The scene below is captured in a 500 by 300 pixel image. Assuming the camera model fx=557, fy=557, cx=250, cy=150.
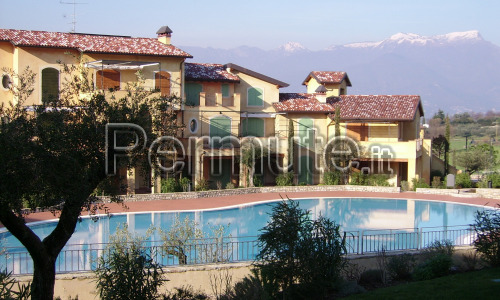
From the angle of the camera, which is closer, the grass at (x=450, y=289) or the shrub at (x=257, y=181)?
the grass at (x=450, y=289)

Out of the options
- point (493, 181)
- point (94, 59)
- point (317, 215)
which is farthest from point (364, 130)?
point (94, 59)

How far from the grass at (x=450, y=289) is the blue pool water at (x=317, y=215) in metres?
7.89

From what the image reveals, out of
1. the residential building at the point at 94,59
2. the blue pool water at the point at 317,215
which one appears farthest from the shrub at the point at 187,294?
the residential building at the point at 94,59

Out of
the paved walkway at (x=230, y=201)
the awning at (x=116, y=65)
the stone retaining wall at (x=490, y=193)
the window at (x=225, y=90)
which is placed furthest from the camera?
the window at (x=225, y=90)

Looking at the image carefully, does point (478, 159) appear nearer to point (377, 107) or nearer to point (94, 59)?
point (377, 107)

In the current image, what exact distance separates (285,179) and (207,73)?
817 centimetres

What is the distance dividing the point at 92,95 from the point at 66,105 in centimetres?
59

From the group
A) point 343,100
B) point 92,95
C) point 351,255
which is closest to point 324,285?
point 351,255

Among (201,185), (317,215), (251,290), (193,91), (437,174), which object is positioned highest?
(193,91)

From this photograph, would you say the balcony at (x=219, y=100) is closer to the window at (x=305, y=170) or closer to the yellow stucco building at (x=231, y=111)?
the yellow stucco building at (x=231, y=111)

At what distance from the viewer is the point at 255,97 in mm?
35688

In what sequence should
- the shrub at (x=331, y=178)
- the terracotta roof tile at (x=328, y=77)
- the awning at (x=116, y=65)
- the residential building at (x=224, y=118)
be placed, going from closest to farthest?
1. the awning at (x=116, y=65)
2. the residential building at (x=224, y=118)
3. the shrub at (x=331, y=178)
4. the terracotta roof tile at (x=328, y=77)

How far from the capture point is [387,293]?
11367 mm

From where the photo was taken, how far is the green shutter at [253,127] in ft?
115
